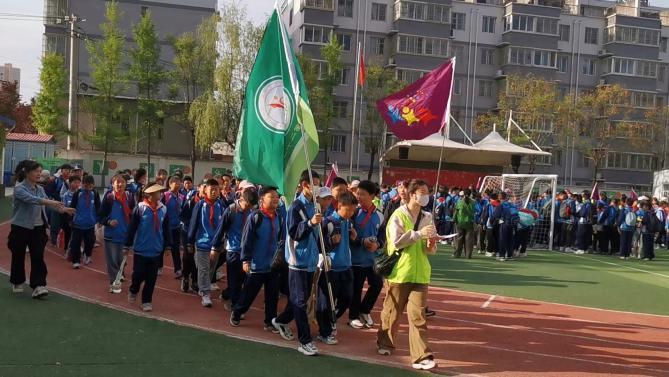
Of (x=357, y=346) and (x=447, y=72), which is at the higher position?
(x=447, y=72)

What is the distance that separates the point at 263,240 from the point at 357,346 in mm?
1757

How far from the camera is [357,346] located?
299 inches

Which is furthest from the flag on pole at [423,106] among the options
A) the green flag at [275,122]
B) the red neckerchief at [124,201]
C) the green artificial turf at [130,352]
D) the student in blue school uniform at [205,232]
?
the green artificial turf at [130,352]

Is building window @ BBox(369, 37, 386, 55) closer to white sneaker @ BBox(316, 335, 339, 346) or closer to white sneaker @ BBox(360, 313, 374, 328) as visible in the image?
white sneaker @ BBox(360, 313, 374, 328)

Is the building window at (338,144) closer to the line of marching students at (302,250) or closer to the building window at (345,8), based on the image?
the building window at (345,8)

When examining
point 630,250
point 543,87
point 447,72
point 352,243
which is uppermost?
point 543,87

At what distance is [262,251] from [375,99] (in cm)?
3881

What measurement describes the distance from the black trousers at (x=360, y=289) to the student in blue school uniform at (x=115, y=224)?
3.68 m

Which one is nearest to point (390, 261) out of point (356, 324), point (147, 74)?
point (356, 324)

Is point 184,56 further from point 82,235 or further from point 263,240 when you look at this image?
point 263,240

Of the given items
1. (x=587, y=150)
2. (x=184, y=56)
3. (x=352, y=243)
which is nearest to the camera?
(x=352, y=243)

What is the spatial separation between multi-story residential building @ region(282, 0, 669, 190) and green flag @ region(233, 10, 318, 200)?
1651 inches

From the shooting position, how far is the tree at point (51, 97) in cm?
4012

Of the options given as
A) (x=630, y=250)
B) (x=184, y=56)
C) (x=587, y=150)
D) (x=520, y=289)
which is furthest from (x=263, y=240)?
(x=587, y=150)
